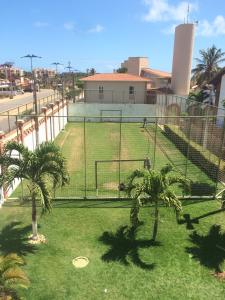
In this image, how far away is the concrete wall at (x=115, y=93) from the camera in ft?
122

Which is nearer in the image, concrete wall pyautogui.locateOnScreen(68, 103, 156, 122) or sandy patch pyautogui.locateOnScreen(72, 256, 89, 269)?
sandy patch pyautogui.locateOnScreen(72, 256, 89, 269)

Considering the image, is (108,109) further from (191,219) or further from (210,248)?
(210,248)

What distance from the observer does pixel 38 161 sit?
895 centimetres

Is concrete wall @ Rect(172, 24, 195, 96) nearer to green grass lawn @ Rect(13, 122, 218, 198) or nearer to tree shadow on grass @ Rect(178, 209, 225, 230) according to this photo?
green grass lawn @ Rect(13, 122, 218, 198)

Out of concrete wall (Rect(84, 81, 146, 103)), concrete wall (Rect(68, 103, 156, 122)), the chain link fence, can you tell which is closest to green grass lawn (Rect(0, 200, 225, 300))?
the chain link fence

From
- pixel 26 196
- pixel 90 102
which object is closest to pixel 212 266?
pixel 26 196

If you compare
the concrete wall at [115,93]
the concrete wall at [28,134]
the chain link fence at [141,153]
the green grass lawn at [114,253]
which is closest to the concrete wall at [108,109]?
the concrete wall at [115,93]

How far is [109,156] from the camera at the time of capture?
59.5 ft

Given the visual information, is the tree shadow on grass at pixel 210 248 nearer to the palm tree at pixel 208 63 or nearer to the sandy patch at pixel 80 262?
the sandy patch at pixel 80 262

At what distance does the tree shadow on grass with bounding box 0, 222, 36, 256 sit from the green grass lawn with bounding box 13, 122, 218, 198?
2862 millimetres

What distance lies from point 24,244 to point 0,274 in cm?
313

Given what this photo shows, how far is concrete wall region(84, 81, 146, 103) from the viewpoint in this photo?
37250 millimetres

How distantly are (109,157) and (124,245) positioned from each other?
928cm

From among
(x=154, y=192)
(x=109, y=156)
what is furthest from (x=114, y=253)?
(x=109, y=156)
